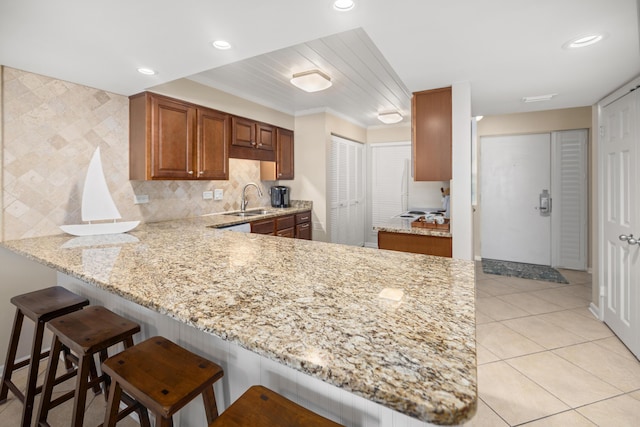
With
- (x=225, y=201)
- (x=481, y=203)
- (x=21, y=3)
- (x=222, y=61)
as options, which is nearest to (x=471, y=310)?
(x=222, y=61)

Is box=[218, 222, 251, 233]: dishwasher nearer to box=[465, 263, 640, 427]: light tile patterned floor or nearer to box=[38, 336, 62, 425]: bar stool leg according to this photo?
box=[38, 336, 62, 425]: bar stool leg

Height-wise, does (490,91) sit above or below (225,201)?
above

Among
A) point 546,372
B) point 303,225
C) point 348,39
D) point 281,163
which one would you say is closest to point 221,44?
point 348,39

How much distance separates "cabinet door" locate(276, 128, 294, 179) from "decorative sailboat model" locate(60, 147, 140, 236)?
2.28m

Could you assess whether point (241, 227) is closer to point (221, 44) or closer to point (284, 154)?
point (284, 154)

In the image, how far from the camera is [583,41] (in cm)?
177

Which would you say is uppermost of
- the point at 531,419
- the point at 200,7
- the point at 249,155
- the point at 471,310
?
the point at 200,7

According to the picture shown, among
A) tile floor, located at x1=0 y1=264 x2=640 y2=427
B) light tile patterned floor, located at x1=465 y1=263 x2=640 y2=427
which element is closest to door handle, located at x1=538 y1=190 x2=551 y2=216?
light tile patterned floor, located at x1=465 y1=263 x2=640 y2=427

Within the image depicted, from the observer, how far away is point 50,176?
237cm

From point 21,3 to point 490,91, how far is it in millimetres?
3238

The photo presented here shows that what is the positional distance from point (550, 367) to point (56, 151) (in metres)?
4.09

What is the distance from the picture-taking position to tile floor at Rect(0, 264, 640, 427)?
5.61ft

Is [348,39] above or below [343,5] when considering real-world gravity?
above

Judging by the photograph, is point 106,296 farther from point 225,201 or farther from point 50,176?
point 225,201
